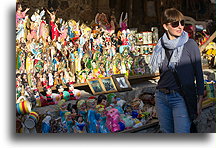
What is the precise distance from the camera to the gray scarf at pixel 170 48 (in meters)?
3.93

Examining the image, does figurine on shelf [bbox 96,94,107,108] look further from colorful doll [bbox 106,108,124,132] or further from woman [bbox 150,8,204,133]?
woman [bbox 150,8,204,133]

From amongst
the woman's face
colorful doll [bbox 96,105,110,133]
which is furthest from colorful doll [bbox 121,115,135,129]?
the woman's face

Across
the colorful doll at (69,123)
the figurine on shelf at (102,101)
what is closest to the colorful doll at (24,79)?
the colorful doll at (69,123)

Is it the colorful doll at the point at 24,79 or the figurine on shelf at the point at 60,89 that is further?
the figurine on shelf at the point at 60,89

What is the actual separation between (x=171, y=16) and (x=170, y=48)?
0.37m

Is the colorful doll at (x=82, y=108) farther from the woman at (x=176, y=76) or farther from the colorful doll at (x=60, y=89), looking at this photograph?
the woman at (x=176, y=76)

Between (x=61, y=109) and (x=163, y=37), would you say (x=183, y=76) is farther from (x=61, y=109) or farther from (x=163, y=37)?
(x=61, y=109)

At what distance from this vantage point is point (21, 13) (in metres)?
4.45

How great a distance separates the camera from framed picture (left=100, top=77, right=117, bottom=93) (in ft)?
15.1

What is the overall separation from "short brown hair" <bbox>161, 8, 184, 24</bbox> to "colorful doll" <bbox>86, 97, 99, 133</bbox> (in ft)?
4.08

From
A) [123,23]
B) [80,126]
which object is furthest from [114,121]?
[123,23]

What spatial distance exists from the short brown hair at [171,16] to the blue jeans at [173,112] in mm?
800

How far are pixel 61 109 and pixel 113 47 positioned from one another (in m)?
1.15

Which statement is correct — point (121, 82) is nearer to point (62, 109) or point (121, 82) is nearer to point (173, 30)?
point (62, 109)
